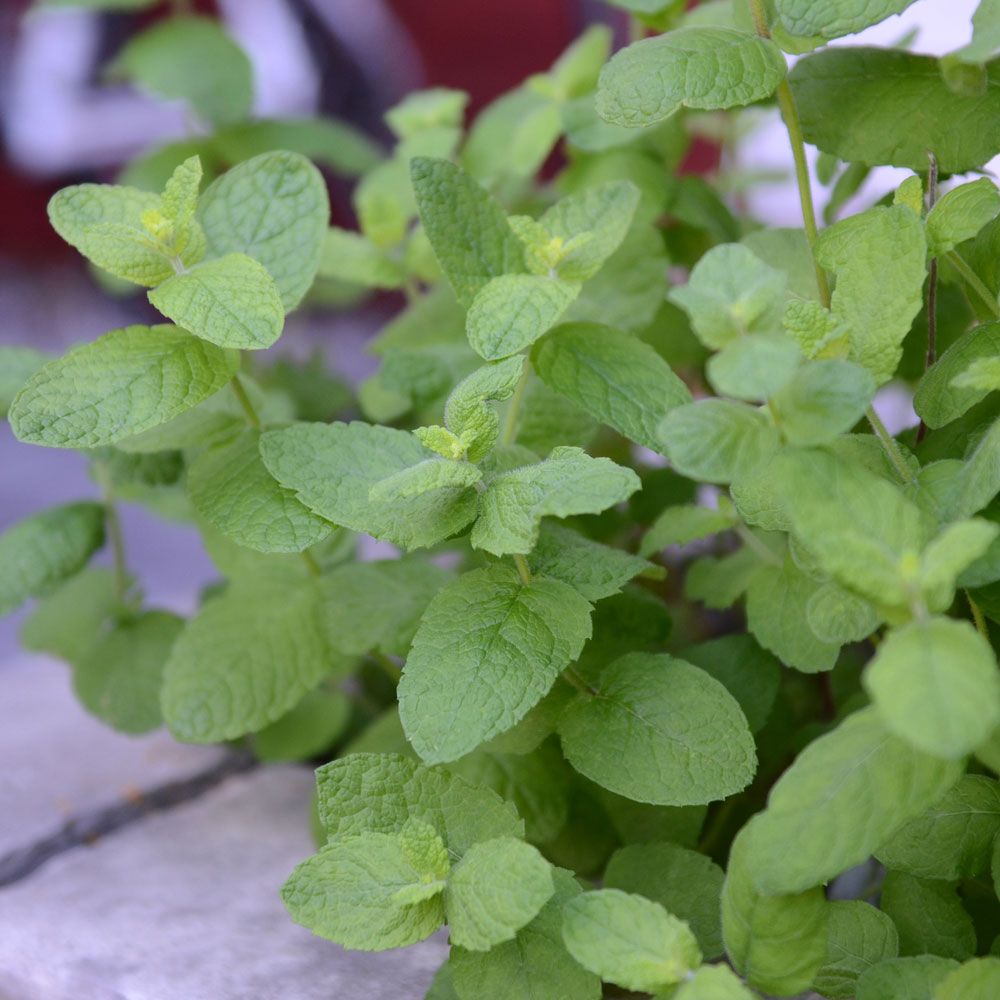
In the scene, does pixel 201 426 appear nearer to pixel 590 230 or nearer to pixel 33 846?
pixel 590 230

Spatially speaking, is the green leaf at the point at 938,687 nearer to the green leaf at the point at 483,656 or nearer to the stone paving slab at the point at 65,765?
the green leaf at the point at 483,656

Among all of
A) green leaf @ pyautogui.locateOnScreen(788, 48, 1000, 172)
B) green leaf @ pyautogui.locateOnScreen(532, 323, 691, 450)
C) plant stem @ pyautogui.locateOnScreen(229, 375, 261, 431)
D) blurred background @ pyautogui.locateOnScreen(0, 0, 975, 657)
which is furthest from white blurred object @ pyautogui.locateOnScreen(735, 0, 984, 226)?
blurred background @ pyautogui.locateOnScreen(0, 0, 975, 657)

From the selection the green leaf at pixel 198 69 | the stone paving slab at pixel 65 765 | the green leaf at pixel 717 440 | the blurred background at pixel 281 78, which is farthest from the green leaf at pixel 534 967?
the blurred background at pixel 281 78

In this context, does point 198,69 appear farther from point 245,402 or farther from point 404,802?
point 404,802

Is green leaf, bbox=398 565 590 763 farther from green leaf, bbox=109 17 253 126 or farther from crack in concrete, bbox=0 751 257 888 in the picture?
green leaf, bbox=109 17 253 126

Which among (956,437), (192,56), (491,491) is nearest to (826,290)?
(956,437)

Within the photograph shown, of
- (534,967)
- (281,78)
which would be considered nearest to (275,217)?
(534,967)
